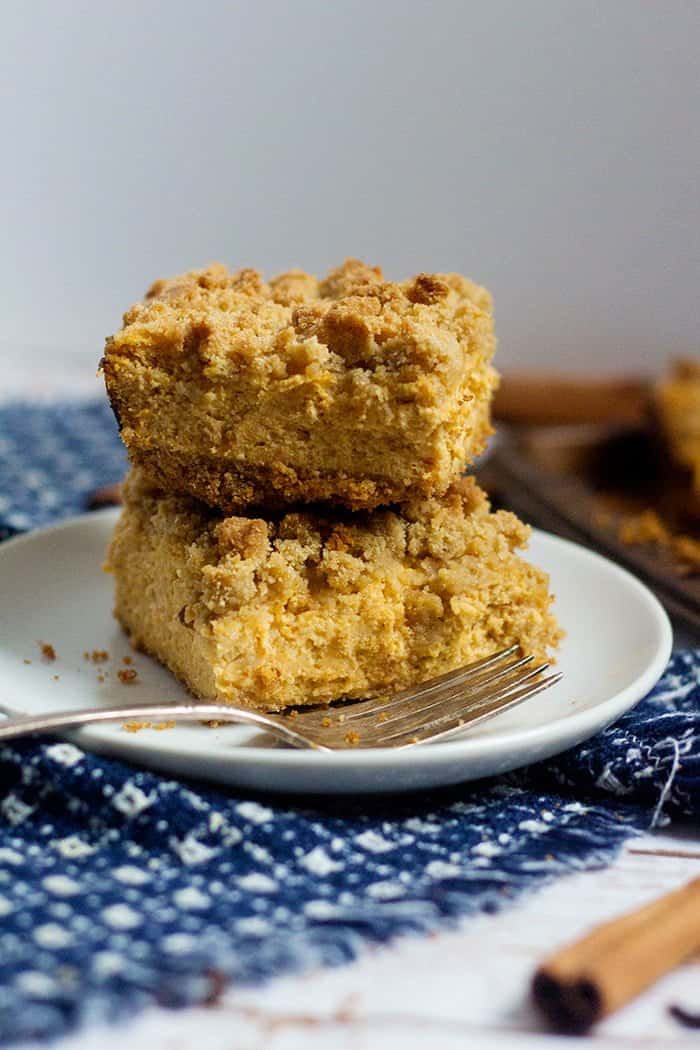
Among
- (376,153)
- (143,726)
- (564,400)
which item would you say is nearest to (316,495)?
(143,726)

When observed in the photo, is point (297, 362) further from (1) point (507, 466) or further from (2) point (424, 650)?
(1) point (507, 466)

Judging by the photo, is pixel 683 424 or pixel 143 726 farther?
pixel 683 424

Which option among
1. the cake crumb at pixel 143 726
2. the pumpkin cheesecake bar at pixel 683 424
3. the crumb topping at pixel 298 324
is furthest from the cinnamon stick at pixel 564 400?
the cake crumb at pixel 143 726

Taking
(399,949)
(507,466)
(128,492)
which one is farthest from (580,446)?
(399,949)

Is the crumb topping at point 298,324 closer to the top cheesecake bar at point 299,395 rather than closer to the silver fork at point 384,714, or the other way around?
the top cheesecake bar at point 299,395

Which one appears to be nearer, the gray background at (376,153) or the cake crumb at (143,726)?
the cake crumb at (143,726)

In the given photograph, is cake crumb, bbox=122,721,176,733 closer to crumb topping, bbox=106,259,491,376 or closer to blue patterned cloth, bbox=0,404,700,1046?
blue patterned cloth, bbox=0,404,700,1046

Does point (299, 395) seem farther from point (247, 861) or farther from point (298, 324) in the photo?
point (247, 861)
